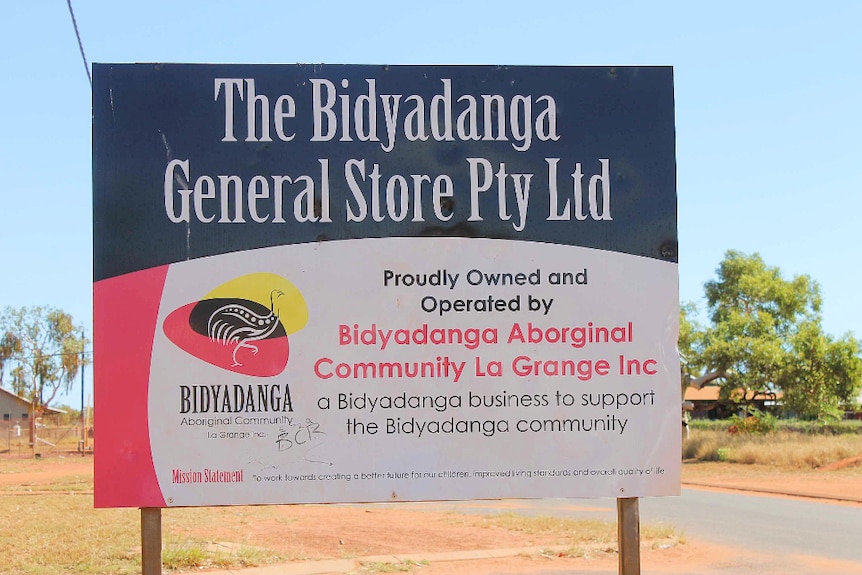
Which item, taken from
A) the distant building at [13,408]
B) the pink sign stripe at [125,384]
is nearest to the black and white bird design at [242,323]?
the pink sign stripe at [125,384]

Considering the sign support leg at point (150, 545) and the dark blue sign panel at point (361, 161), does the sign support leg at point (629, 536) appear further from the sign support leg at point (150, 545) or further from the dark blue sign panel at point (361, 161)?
the sign support leg at point (150, 545)

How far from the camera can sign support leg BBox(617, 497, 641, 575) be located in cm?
491

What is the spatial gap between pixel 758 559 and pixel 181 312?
30.4ft

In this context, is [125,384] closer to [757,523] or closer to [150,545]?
[150,545]

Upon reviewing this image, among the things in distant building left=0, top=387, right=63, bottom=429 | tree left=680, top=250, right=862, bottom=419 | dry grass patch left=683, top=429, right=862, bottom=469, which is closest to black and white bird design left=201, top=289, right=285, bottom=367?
dry grass patch left=683, top=429, right=862, bottom=469

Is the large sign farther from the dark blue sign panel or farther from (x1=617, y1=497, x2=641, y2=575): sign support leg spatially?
(x1=617, y1=497, x2=641, y2=575): sign support leg

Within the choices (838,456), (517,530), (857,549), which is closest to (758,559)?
(857,549)

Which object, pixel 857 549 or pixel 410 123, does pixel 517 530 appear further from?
pixel 410 123

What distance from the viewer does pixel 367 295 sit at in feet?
16.0

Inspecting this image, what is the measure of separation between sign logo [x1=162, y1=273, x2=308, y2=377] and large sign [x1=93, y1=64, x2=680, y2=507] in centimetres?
1

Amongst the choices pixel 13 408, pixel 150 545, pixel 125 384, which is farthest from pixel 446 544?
pixel 13 408

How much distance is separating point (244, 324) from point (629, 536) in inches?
87.6

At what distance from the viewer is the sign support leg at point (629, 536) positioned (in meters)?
4.91

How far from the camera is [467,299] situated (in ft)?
16.1
